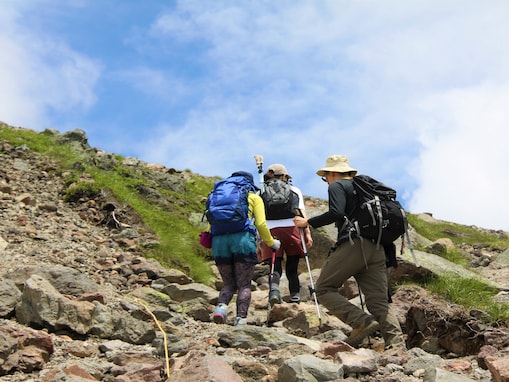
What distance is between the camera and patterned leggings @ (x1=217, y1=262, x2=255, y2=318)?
9.27 meters

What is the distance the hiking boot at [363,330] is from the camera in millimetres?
7973

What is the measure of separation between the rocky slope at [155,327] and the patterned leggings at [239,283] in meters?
0.37

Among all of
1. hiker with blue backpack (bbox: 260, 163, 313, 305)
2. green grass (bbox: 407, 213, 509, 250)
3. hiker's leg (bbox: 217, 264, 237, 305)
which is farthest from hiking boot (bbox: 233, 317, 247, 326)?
green grass (bbox: 407, 213, 509, 250)

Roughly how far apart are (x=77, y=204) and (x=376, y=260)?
1047 centimetres

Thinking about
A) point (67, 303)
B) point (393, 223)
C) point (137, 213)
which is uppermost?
point (137, 213)

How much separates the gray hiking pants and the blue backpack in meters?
1.46

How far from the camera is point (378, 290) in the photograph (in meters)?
8.55

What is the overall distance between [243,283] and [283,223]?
170cm

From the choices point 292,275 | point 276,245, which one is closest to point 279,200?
point 276,245

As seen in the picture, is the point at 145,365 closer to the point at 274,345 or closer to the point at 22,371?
the point at 22,371

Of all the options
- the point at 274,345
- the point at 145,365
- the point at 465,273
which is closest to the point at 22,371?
Answer: the point at 145,365

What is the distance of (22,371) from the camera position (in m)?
5.81

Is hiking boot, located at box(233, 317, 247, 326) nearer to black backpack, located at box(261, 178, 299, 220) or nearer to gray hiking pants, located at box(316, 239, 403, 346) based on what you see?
gray hiking pants, located at box(316, 239, 403, 346)

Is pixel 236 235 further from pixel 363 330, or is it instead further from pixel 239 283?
pixel 363 330
